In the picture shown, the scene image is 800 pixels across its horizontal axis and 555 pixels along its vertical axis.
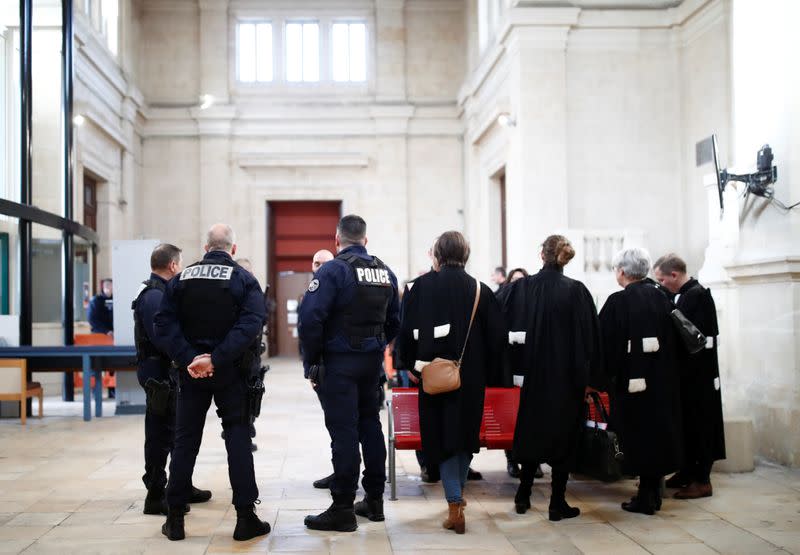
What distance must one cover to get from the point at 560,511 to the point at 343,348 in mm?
1677

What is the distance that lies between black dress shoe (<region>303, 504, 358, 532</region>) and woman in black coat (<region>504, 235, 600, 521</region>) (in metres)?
1.08

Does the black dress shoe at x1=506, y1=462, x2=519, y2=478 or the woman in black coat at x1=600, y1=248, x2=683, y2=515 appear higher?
the woman in black coat at x1=600, y1=248, x2=683, y2=515

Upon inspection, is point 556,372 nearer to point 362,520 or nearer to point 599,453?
point 599,453

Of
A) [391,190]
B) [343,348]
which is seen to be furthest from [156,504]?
[391,190]

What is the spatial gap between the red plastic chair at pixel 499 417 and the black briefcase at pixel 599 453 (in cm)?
46

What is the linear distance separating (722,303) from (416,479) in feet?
11.6

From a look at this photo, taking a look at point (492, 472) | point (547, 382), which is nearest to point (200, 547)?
point (547, 382)

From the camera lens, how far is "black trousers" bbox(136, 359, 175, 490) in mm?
5379

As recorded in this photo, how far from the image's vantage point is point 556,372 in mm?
5223

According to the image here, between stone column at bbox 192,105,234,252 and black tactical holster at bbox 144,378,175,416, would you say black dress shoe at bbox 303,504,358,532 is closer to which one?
black tactical holster at bbox 144,378,175,416

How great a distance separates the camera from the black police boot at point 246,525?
15.7 ft

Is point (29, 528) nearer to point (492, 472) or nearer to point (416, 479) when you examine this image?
point (416, 479)

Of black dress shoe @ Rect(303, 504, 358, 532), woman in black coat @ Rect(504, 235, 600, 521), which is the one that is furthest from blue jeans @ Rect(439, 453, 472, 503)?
black dress shoe @ Rect(303, 504, 358, 532)

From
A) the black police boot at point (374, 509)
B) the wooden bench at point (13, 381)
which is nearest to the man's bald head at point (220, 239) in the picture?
the black police boot at point (374, 509)
